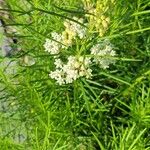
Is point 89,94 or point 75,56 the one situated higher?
point 75,56

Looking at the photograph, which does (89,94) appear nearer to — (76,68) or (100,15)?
(76,68)

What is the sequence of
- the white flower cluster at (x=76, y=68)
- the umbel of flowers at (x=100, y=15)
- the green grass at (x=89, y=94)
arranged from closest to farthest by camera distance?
the umbel of flowers at (x=100, y=15) < the white flower cluster at (x=76, y=68) < the green grass at (x=89, y=94)

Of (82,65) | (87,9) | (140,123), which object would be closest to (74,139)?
(140,123)

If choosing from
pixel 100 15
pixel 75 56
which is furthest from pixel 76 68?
pixel 100 15

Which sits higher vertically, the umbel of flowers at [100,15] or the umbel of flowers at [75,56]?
the umbel of flowers at [100,15]

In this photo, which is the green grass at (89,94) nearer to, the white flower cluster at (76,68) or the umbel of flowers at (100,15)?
Answer: the white flower cluster at (76,68)

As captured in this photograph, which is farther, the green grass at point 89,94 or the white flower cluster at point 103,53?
the green grass at point 89,94

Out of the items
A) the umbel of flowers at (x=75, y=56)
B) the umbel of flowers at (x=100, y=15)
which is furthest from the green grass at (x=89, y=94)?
the umbel of flowers at (x=100, y=15)

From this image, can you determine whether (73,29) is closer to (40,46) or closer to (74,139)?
(40,46)
